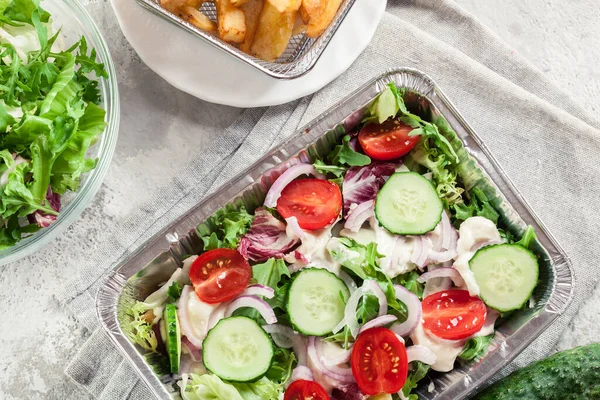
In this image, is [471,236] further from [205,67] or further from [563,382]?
[205,67]

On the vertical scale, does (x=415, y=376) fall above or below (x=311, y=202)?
below

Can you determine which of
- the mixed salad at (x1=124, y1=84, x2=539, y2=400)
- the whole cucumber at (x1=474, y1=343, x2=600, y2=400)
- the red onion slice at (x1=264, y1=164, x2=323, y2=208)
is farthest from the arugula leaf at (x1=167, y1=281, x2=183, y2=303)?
the whole cucumber at (x1=474, y1=343, x2=600, y2=400)

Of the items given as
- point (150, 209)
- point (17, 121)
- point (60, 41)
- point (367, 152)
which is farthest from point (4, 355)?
point (367, 152)

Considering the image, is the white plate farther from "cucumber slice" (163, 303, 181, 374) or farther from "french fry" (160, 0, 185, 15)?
"cucumber slice" (163, 303, 181, 374)

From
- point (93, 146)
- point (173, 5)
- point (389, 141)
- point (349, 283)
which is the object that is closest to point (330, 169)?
point (389, 141)

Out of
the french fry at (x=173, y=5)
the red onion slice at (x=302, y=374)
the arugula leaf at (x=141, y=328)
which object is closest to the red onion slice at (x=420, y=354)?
the red onion slice at (x=302, y=374)

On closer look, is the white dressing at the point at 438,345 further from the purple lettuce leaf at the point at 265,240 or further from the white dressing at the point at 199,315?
the white dressing at the point at 199,315
